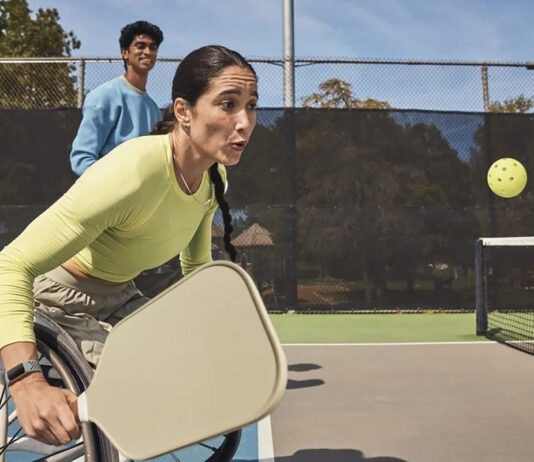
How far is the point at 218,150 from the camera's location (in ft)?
5.47

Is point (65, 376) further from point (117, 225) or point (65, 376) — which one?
point (117, 225)

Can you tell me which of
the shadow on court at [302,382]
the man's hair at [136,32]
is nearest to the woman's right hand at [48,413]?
the man's hair at [136,32]

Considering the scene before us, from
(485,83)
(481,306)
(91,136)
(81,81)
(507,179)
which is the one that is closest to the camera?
(91,136)

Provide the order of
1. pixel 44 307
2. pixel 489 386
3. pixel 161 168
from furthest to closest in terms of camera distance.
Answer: pixel 489 386, pixel 44 307, pixel 161 168

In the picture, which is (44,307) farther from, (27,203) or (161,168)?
(27,203)

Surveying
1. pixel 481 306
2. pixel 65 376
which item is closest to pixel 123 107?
pixel 65 376

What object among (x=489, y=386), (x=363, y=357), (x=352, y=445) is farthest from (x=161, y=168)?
(x=363, y=357)

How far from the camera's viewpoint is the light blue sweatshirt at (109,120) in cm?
270

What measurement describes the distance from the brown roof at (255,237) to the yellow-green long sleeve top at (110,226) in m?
6.33

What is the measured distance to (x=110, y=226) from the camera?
1631 millimetres

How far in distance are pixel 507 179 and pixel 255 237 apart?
3.57 meters

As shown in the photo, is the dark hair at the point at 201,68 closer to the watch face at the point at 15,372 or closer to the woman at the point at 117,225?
the woman at the point at 117,225

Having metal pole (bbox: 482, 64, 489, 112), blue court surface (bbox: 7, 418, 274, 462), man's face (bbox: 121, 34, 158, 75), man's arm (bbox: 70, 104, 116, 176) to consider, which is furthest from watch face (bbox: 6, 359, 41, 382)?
metal pole (bbox: 482, 64, 489, 112)

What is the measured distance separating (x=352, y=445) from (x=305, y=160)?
5935 mm
